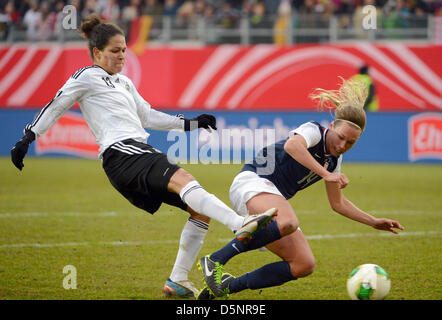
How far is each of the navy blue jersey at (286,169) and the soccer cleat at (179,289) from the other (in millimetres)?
1038

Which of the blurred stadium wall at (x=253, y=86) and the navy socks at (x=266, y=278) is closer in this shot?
the navy socks at (x=266, y=278)

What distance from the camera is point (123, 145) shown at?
491 centimetres

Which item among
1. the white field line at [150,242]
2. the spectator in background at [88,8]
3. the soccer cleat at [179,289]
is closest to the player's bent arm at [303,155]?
the soccer cleat at [179,289]

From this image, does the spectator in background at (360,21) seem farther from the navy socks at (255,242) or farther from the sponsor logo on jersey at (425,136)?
the navy socks at (255,242)

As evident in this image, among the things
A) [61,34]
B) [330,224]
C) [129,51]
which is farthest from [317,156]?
[61,34]

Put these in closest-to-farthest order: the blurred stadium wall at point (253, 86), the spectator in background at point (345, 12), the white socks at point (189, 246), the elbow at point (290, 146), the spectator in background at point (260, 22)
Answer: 1. the elbow at point (290, 146)
2. the white socks at point (189, 246)
3. the blurred stadium wall at point (253, 86)
4. the spectator in background at point (345, 12)
5. the spectator in background at point (260, 22)

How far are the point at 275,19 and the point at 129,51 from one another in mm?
4590

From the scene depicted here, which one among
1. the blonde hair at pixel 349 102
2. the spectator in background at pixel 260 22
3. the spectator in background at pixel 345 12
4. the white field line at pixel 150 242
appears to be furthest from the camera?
the spectator in background at pixel 260 22

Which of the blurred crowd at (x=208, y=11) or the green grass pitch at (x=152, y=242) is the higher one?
the blurred crowd at (x=208, y=11)

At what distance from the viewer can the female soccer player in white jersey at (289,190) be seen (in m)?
4.69

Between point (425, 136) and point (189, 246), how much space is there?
1320 cm

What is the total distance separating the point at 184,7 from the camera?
67.7 ft

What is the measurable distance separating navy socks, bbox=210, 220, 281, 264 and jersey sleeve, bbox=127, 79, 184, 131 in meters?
1.32

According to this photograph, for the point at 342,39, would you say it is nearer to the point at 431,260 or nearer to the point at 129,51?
the point at 129,51
